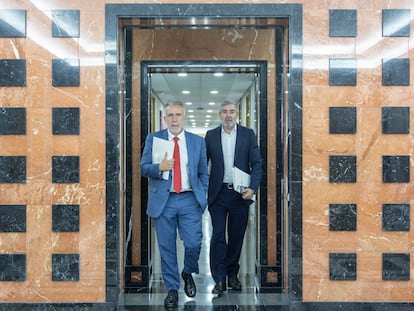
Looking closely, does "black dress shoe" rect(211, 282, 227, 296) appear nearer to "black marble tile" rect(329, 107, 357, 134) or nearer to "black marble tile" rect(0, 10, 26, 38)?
"black marble tile" rect(329, 107, 357, 134)

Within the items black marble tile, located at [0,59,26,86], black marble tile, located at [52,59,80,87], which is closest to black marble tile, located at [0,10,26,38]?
black marble tile, located at [0,59,26,86]

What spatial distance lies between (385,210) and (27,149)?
2.73 m

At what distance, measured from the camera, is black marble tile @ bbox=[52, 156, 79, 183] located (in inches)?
144

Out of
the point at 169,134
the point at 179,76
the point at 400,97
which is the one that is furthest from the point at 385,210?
the point at 179,76

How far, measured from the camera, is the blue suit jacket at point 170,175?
12.4 feet

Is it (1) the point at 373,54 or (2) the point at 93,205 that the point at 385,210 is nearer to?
(1) the point at 373,54

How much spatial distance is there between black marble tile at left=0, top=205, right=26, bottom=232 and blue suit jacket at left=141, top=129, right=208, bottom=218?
942 millimetres

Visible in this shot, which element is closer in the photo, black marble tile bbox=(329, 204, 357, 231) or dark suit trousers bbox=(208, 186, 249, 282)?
black marble tile bbox=(329, 204, 357, 231)

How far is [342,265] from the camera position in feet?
12.1

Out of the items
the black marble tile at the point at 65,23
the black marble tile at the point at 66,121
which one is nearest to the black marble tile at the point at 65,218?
the black marble tile at the point at 66,121

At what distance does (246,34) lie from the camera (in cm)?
463

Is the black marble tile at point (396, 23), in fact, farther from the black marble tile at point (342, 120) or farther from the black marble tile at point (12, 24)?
the black marble tile at point (12, 24)

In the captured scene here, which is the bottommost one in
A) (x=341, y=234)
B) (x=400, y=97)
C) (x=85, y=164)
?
(x=341, y=234)

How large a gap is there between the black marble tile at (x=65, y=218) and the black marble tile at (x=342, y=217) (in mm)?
1921
